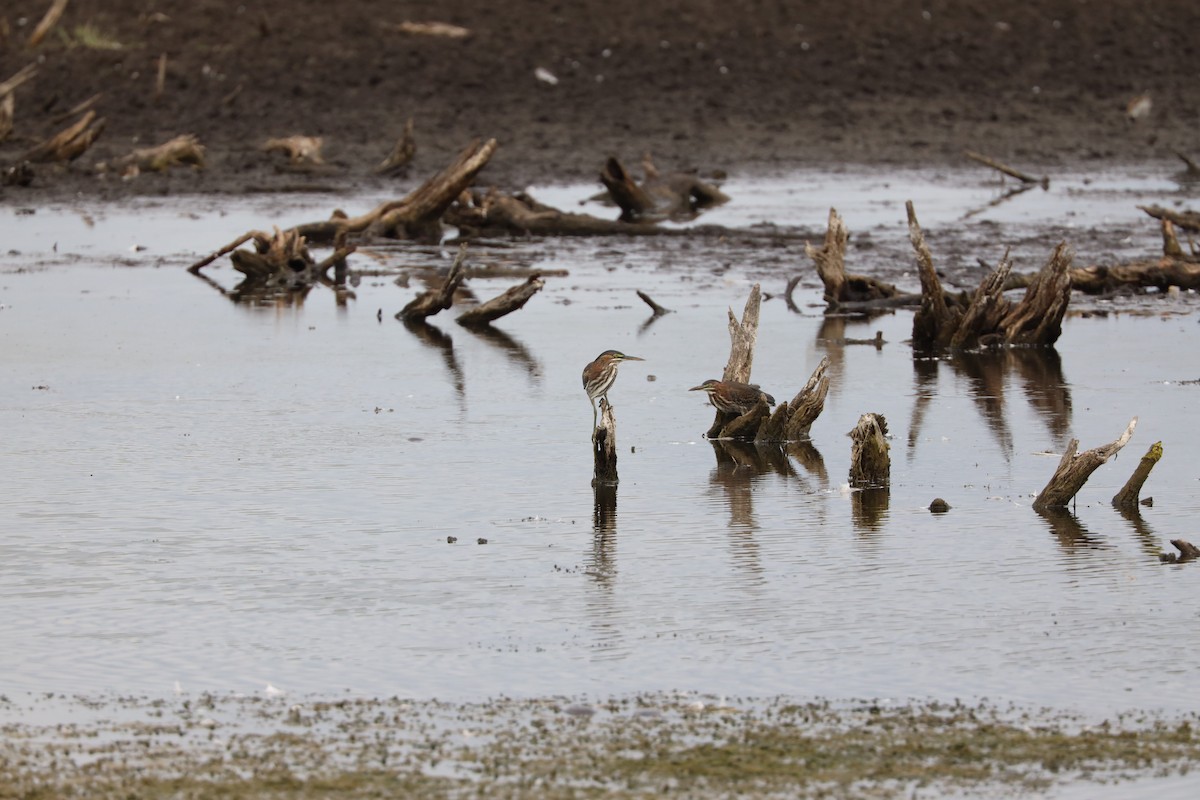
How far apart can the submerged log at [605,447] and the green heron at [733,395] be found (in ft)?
4.05

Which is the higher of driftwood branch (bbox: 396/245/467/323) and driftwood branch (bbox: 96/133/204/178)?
driftwood branch (bbox: 96/133/204/178)

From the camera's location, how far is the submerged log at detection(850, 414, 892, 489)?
10281 mm

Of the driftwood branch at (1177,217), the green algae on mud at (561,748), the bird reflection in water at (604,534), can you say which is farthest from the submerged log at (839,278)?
the green algae on mud at (561,748)

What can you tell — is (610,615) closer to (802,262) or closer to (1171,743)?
(1171,743)

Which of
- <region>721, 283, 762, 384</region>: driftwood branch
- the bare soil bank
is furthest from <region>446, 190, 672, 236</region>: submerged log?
<region>721, 283, 762, 384</region>: driftwood branch

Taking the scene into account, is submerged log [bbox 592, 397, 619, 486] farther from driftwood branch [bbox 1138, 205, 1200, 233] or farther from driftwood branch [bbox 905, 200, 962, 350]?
driftwood branch [bbox 1138, 205, 1200, 233]

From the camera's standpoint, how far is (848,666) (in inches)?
285

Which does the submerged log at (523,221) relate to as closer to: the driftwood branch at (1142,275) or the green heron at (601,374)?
the driftwood branch at (1142,275)

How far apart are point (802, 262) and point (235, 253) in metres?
5.28

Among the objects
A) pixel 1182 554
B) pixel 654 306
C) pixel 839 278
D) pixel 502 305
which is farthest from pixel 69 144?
pixel 1182 554

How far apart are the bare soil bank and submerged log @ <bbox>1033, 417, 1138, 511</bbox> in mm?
18293

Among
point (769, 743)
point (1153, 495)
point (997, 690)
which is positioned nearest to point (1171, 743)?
point (997, 690)

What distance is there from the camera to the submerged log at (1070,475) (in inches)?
375

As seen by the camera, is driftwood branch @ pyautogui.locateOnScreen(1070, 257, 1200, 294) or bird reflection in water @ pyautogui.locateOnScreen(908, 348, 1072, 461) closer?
bird reflection in water @ pyautogui.locateOnScreen(908, 348, 1072, 461)
